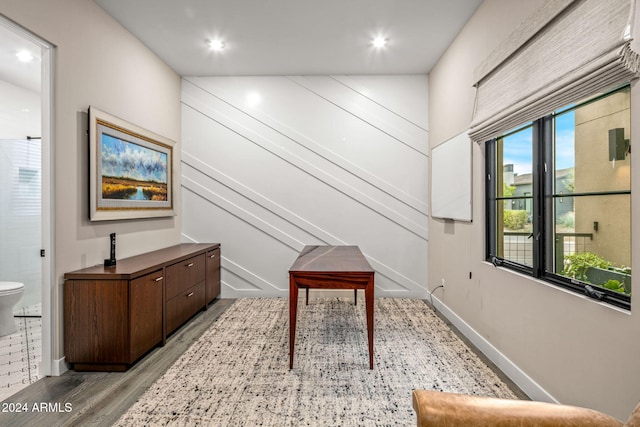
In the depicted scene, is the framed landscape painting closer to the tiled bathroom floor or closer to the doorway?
the doorway

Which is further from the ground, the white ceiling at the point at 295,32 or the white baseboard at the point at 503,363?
the white ceiling at the point at 295,32

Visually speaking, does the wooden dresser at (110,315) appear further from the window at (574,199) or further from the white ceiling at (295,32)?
the window at (574,199)

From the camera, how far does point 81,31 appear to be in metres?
2.79

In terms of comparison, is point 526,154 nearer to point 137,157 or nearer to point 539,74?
point 539,74

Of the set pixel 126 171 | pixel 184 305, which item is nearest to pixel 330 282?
pixel 184 305

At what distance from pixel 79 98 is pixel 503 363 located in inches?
148

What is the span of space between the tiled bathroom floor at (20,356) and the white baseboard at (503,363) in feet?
10.7

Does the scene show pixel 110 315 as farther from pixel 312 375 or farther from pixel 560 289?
pixel 560 289

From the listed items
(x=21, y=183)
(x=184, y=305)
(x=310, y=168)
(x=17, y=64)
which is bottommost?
(x=184, y=305)

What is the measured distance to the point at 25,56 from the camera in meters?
3.37

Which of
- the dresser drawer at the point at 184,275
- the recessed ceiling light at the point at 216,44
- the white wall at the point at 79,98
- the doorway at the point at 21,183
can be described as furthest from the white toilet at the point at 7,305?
the recessed ceiling light at the point at 216,44

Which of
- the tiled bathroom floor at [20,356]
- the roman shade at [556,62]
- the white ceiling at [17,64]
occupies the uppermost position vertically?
the white ceiling at [17,64]

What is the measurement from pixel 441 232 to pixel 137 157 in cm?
332

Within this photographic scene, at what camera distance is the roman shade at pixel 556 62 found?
1.49 metres
